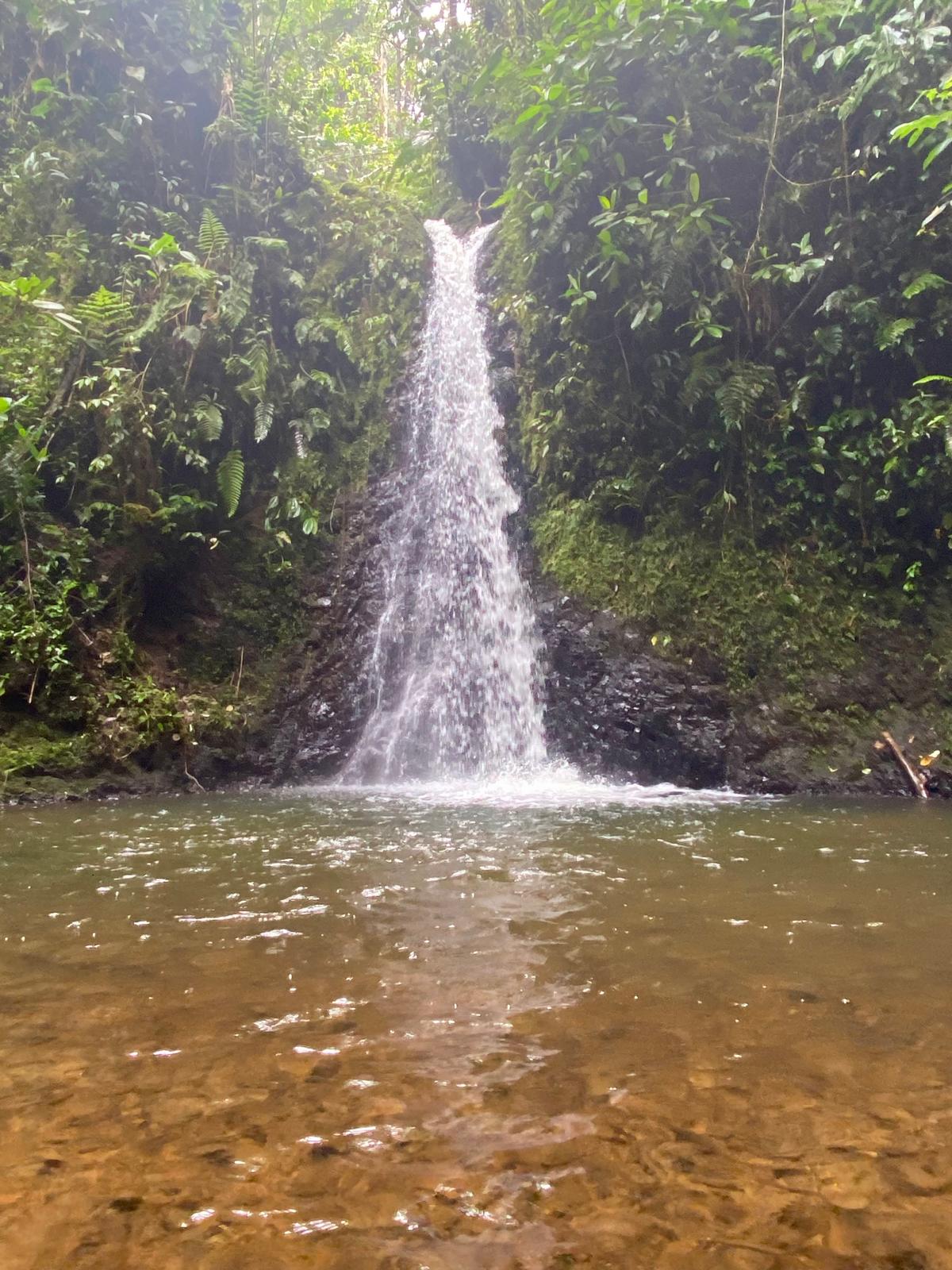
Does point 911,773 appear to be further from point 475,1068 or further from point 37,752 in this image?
point 37,752

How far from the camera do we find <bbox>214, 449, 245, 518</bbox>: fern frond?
7.58m

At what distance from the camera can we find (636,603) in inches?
302

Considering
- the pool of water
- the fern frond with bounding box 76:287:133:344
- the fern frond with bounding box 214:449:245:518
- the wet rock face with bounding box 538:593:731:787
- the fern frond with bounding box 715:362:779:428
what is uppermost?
the fern frond with bounding box 76:287:133:344

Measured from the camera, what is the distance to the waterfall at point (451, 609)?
7258mm

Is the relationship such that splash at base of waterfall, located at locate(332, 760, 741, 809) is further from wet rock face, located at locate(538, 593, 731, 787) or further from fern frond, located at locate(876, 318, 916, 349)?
fern frond, located at locate(876, 318, 916, 349)

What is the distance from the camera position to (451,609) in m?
8.13

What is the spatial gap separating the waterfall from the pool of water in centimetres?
386

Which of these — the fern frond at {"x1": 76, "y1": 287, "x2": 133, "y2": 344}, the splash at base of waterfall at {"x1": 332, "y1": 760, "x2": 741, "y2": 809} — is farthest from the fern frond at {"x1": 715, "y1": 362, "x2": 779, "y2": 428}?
the fern frond at {"x1": 76, "y1": 287, "x2": 133, "y2": 344}

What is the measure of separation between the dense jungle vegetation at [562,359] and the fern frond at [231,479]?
2cm

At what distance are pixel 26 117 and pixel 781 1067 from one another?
11809 mm

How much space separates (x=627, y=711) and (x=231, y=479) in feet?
14.5

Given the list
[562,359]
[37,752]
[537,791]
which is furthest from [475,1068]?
[562,359]

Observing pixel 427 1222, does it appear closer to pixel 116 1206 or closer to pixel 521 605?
pixel 116 1206

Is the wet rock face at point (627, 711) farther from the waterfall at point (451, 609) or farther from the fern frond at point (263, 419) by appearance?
the fern frond at point (263, 419)
